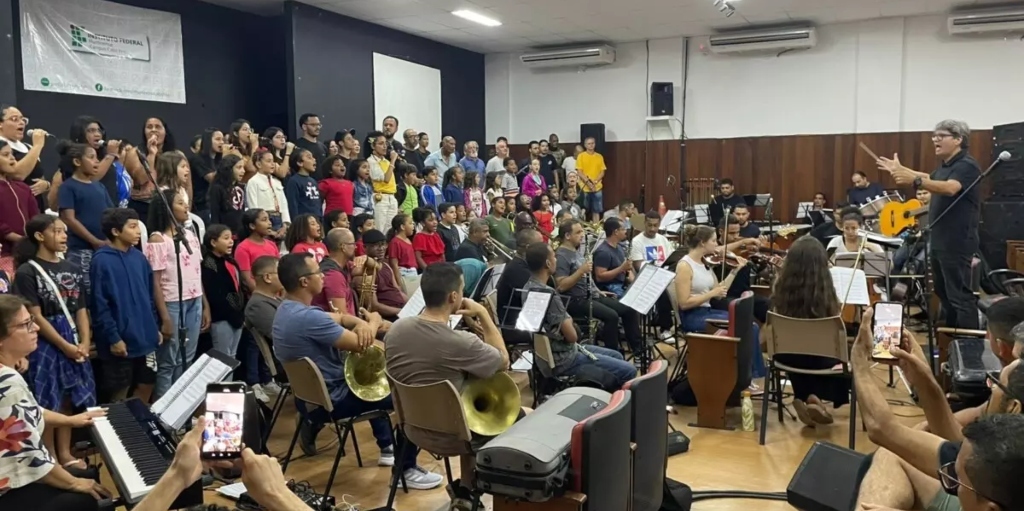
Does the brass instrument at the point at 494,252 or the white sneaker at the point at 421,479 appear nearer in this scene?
the white sneaker at the point at 421,479

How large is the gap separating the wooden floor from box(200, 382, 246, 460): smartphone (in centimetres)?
157

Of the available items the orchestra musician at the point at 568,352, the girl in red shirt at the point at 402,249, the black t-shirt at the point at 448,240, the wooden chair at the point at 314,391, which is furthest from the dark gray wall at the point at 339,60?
the wooden chair at the point at 314,391

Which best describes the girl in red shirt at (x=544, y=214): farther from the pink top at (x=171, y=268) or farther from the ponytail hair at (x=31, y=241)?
the ponytail hair at (x=31, y=241)

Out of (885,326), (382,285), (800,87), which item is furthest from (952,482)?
(800,87)

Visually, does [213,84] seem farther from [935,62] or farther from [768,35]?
[935,62]

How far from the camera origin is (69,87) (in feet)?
25.7

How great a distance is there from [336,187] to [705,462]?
4.35 meters

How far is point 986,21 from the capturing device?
1020 centimetres

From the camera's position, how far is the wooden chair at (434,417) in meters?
3.14

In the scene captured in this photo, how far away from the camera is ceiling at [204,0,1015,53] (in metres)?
9.63

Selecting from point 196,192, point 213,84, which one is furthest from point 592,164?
point 196,192

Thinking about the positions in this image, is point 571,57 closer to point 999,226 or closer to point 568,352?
point 999,226

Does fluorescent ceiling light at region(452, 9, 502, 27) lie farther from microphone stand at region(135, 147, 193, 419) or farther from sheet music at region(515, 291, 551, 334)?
sheet music at region(515, 291, 551, 334)

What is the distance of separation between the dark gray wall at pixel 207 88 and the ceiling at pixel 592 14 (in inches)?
11.8
